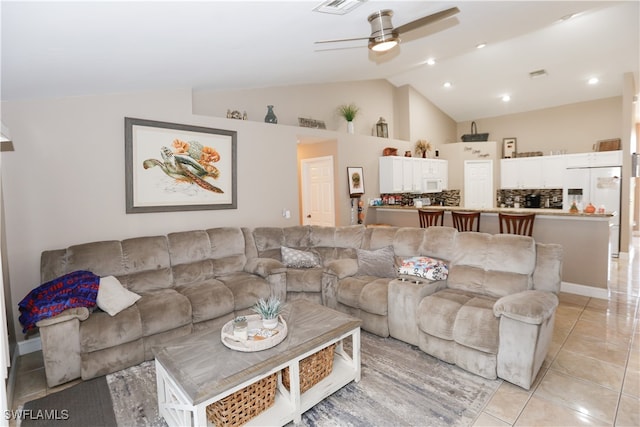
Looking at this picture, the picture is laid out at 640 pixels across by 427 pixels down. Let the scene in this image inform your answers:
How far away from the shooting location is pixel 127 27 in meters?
2.02

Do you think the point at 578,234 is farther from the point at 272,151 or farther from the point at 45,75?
the point at 45,75

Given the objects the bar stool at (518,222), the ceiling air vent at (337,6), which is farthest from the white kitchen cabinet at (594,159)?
the ceiling air vent at (337,6)

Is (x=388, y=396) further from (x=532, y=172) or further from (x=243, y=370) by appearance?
(x=532, y=172)

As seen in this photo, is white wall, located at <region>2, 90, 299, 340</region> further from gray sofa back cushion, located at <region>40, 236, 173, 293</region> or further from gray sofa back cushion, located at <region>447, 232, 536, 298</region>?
gray sofa back cushion, located at <region>447, 232, 536, 298</region>

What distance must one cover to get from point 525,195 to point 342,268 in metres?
6.13

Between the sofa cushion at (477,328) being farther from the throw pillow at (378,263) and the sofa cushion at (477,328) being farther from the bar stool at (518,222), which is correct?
the bar stool at (518,222)

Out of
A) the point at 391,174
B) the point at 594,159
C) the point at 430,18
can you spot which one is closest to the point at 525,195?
the point at 594,159

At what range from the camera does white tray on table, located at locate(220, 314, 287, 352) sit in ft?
6.83

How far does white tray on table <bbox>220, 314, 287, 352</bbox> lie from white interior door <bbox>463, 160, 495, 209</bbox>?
673cm

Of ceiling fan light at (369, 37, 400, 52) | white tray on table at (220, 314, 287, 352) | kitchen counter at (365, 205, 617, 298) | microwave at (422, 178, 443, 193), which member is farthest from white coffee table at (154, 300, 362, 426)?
microwave at (422, 178, 443, 193)

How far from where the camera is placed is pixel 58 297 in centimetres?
256

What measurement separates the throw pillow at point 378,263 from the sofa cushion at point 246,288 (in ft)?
3.56

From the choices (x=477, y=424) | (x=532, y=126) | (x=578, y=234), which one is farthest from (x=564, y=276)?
(x=532, y=126)

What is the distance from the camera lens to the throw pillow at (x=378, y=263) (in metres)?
3.61
